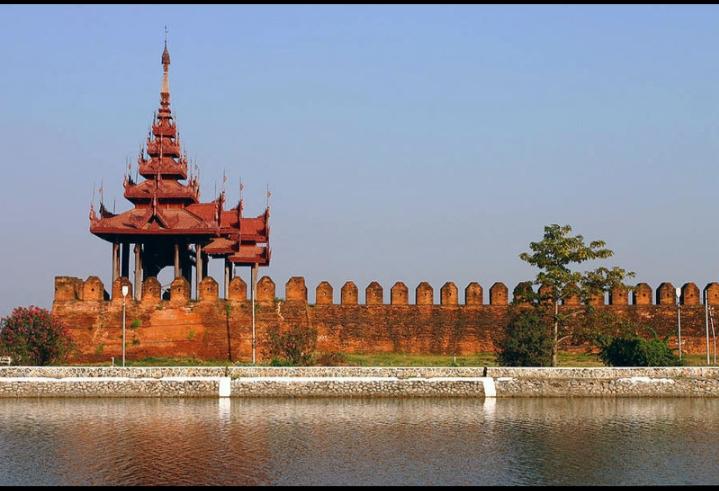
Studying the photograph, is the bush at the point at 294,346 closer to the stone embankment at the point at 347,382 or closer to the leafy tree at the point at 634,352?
the stone embankment at the point at 347,382

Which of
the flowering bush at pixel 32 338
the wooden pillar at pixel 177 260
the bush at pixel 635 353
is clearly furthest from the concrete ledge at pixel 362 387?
the wooden pillar at pixel 177 260

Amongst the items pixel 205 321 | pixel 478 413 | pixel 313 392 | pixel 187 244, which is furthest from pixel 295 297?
pixel 478 413

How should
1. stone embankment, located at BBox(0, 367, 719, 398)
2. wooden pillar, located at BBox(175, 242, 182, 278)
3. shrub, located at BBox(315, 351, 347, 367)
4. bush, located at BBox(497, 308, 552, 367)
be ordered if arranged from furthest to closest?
wooden pillar, located at BBox(175, 242, 182, 278) → shrub, located at BBox(315, 351, 347, 367) → bush, located at BBox(497, 308, 552, 367) → stone embankment, located at BBox(0, 367, 719, 398)

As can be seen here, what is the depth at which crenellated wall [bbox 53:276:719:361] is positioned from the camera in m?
34.2

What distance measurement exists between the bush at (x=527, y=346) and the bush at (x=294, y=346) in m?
5.94

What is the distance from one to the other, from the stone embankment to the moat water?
3.01ft

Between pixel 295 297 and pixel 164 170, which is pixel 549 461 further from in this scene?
pixel 164 170

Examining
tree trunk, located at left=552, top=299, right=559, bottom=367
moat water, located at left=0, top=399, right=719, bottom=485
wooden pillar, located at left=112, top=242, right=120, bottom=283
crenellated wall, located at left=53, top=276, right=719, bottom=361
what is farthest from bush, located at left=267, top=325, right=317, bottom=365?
wooden pillar, located at left=112, top=242, right=120, bottom=283

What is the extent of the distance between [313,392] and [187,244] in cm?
1314

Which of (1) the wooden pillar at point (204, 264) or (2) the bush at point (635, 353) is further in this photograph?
(1) the wooden pillar at point (204, 264)

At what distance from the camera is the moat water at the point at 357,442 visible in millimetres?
15961

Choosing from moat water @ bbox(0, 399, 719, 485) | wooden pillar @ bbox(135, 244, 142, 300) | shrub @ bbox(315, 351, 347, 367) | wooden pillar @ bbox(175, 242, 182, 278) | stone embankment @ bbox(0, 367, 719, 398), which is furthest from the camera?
wooden pillar @ bbox(175, 242, 182, 278)

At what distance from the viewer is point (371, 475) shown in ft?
52.1

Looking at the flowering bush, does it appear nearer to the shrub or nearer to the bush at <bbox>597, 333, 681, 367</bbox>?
the shrub
